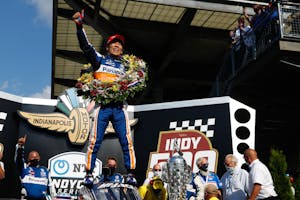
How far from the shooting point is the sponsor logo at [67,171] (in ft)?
32.3

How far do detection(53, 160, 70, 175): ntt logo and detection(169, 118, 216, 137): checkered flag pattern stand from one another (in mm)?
2811

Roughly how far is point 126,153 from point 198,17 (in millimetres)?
11615

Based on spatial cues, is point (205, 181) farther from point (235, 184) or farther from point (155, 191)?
point (155, 191)

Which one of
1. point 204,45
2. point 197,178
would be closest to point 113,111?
point 197,178

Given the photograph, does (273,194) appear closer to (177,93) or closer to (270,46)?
(270,46)

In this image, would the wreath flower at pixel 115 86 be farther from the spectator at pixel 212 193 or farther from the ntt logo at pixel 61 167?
the ntt logo at pixel 61 167

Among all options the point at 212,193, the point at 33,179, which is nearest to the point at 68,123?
the point at 33,179

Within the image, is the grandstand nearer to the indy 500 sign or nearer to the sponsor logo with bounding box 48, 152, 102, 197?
the indy 500 sign

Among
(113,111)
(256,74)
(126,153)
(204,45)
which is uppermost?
(204,45)

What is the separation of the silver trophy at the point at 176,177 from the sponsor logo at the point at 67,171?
17.3ft

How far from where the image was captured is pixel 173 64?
19.9 meters

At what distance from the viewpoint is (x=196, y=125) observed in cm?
1028

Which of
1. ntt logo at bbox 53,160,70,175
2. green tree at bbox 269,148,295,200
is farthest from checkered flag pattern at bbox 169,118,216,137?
ntt logo at bbox 53,160,70,175

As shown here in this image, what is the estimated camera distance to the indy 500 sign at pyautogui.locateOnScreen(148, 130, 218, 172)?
1001cm
